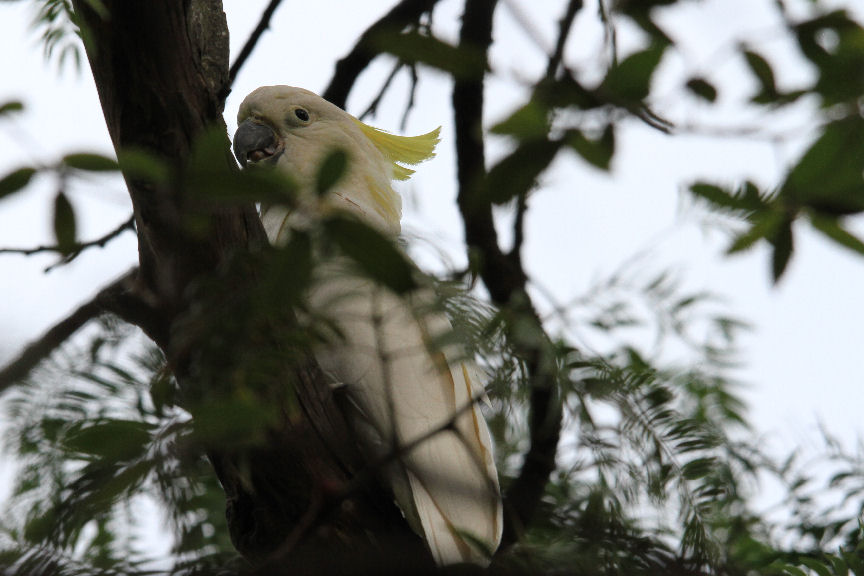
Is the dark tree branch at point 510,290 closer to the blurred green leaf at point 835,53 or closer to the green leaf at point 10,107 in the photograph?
the blurred green leaf at point 835,53

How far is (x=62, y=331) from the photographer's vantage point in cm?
159

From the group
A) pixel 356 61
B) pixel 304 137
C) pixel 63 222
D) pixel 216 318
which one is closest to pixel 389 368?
pixel 216 318

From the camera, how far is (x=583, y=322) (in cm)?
129

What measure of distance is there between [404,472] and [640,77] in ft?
3.95

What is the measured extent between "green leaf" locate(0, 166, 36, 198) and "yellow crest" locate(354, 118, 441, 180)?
6.83 ft

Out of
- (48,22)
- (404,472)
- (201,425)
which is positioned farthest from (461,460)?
(48,22)

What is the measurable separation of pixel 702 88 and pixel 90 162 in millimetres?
514

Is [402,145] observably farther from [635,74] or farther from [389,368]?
[635,74]

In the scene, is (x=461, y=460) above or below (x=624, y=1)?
→ below

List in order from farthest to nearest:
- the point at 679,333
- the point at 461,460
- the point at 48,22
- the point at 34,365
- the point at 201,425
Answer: the point at 48,22
the point at 461,460
the point at 679,333
the point at 34,365
the point at 201,425

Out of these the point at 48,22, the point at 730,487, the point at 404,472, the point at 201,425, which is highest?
the point at 48,22

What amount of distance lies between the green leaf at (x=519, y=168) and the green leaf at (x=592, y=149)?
15 mm

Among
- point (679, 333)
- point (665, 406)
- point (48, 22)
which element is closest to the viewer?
point (665, 406)

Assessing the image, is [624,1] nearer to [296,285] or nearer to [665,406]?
[296,285]
